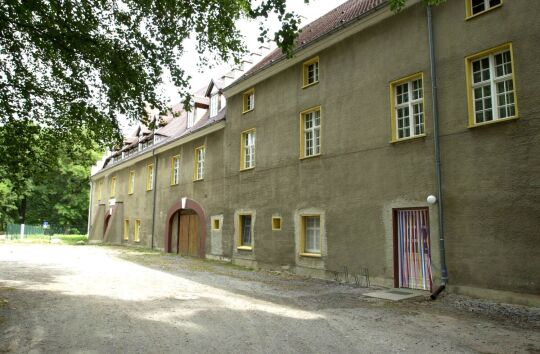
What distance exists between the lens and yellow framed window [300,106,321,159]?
1470 cm

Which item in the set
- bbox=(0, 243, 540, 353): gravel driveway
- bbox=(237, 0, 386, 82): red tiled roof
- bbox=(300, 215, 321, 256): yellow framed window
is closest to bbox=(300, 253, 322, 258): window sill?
bbox=(300, 215, 321, 256): yellow framed window

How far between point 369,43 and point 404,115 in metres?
2.60

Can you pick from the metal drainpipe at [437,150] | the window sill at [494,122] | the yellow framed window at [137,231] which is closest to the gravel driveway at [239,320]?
the metal drainpipe at [437,150]

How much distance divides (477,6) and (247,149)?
1046 centimetres

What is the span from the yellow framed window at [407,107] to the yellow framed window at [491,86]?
132 cm

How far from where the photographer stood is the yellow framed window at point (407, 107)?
11.5 meters

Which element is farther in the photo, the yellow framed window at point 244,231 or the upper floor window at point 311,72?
the yellow framed window at point 244,231

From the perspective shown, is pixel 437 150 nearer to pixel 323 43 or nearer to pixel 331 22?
pixel 323 43

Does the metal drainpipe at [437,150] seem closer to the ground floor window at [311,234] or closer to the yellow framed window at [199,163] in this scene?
the ground floor window at [311,234]

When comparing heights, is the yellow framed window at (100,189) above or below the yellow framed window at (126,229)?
above

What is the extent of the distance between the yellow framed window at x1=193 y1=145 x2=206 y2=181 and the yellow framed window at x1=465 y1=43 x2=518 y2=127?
46.8 ft

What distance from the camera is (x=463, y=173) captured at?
33.4ft

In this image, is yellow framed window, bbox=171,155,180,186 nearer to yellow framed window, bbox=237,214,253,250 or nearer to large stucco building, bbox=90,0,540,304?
large stucco building, bbox=90,0,540,304

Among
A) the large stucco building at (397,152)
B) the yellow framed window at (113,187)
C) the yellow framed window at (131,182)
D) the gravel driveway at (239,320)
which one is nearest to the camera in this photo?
the gravel driveway at (239,320)
